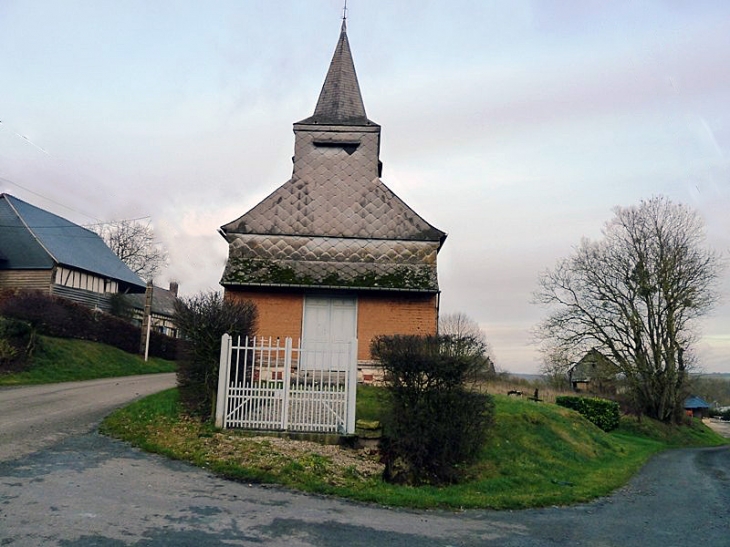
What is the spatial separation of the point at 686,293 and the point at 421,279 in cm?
2307

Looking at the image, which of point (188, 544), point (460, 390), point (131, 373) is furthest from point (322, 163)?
point (188, 544)

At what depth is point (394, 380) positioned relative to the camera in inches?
402

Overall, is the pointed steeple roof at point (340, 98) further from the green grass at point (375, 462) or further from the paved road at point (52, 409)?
the paved road at point (52, 409)

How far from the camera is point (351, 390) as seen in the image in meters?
10.9

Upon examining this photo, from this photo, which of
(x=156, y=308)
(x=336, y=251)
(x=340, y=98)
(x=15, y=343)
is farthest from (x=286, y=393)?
(x=156, y=308)

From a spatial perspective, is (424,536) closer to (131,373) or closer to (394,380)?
(394,380)

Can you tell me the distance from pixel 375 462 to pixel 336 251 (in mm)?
9131

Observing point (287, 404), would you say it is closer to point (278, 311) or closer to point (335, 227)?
point (278, 311)

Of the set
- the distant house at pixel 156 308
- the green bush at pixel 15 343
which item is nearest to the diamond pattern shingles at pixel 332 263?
the green bush at pixel 15 343

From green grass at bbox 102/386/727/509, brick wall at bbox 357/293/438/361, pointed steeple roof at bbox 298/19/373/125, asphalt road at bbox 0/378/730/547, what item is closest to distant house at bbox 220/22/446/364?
brick wall at bbox 357/293/438/361

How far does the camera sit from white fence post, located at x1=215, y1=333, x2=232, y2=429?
35.9 feet

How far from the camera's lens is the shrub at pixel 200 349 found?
37.8 feet

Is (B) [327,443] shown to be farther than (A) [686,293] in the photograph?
No

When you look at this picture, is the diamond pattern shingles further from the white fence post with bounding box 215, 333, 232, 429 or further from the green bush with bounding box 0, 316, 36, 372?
the green bush with bounding box 0, 316, 36, 372
